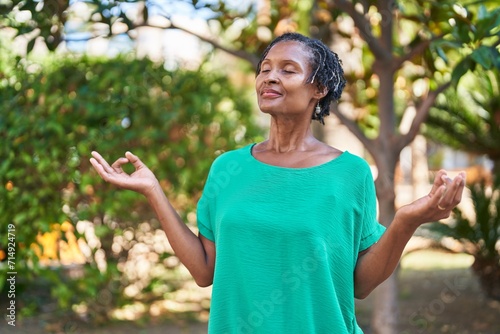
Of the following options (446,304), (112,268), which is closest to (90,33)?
(112,268)

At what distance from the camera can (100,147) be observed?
543 cm

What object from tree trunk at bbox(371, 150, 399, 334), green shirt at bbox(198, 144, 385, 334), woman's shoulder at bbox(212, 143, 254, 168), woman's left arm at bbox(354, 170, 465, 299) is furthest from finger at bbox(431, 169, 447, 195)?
tree trunk at bbox(371, 150, 399, 334)

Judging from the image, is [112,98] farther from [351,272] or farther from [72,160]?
[351,272]

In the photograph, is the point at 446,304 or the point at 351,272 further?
the point at 446,304

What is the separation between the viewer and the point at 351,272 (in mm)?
1995

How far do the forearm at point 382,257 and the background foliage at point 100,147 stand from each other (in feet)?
12.0

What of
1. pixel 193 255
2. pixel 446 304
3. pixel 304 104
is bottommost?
pixel 446 304

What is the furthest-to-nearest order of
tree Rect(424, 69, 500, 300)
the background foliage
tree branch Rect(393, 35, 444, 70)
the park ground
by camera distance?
1. tree Rect(424, 69, 500, 300)
2. the park ground
3. the background foliage
4. tree branch Rect(393, 35, 444, 70)

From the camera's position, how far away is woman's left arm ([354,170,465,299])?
1.72 meters

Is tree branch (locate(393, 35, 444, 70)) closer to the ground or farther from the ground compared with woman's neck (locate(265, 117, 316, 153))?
closer to the ground

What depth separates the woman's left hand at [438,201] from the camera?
170 centimetres

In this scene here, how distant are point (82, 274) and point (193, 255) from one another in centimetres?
410

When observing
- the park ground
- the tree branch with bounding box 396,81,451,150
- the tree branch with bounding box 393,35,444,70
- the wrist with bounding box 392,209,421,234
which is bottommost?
the park ground

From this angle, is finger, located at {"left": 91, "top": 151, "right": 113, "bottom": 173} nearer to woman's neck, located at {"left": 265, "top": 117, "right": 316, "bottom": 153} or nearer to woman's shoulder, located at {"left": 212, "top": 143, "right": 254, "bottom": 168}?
woman's shoulder, located at {"left": 212, "top": 143, "right": 254, "bottom": 168}
